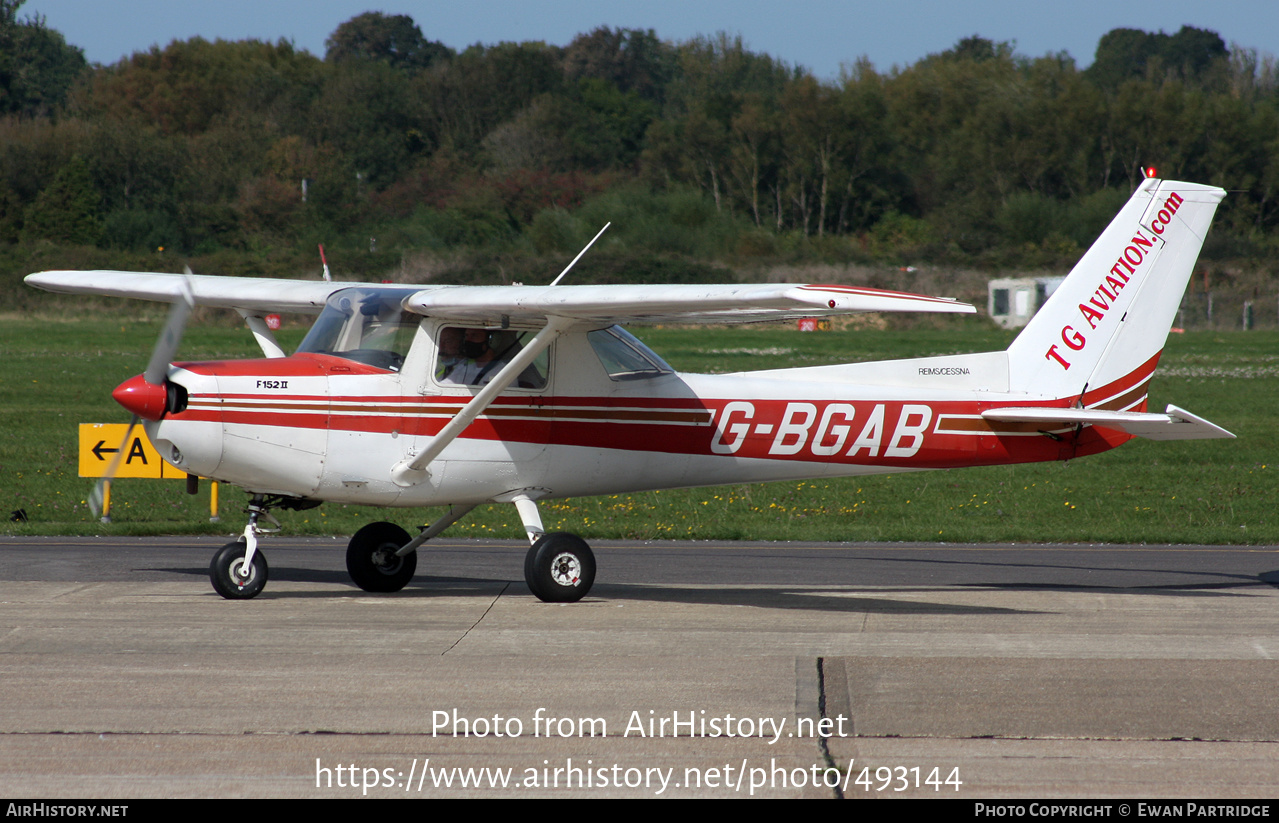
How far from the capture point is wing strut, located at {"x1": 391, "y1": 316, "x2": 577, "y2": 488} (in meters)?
9.37

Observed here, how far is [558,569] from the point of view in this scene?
Answer: 32.6ft

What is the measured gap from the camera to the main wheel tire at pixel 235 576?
976 centimetres

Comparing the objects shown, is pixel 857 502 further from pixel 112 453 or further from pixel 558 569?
pixel 112 453

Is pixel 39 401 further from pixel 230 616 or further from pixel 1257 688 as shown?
pixel 1257 688

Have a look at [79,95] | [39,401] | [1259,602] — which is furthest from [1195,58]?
[1259,602]

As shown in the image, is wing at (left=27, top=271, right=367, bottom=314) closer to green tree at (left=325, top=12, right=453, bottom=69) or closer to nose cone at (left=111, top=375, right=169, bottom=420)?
nose cone at (left=111, top=375, right=169, bottom=420)

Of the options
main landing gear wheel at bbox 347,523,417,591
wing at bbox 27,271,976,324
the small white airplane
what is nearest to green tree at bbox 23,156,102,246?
wing at bbox 27,271,976,324

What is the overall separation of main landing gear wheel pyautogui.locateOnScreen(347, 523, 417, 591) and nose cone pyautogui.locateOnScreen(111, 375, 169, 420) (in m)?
2.21

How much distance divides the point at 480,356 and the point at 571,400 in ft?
2.49

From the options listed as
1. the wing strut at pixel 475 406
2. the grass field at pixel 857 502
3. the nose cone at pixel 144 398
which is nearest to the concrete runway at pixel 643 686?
the wing strut at pixel 475 406

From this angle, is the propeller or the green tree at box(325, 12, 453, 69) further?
the green tree at box(325, 12, 453, 69)

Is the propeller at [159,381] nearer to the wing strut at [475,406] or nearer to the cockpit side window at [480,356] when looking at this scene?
the wing strut at [475,406]

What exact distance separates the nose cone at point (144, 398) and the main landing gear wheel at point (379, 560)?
2.21m
